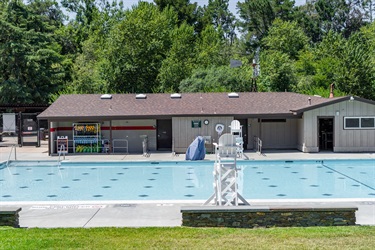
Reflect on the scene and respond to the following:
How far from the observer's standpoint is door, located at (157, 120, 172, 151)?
26013 mm

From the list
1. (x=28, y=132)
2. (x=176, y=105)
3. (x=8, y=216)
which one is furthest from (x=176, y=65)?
(x=8, y=216)

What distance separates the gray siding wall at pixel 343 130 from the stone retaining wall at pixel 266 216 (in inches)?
582

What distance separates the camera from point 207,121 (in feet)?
79.5

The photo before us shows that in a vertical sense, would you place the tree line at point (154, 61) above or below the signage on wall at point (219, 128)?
above

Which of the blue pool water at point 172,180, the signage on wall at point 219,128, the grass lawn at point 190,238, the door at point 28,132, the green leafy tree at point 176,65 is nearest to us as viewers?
the grass lawn at point 190,238

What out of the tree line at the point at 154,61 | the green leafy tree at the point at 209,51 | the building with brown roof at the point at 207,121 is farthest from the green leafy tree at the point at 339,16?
the building with brown roof at the point at 207,121

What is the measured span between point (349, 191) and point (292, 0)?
4975 cm

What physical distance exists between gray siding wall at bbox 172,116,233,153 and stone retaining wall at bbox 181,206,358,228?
15058 millimetres

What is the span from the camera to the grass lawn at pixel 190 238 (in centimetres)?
729

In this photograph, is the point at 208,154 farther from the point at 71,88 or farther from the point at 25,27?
the point at 25,27

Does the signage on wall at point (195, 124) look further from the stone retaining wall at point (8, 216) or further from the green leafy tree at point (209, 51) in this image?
the green leafy tree at point (209, 51)

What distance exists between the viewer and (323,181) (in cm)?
1711

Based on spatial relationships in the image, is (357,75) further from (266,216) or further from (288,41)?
(266,216)

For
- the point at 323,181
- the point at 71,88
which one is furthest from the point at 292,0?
the point at 323,181
